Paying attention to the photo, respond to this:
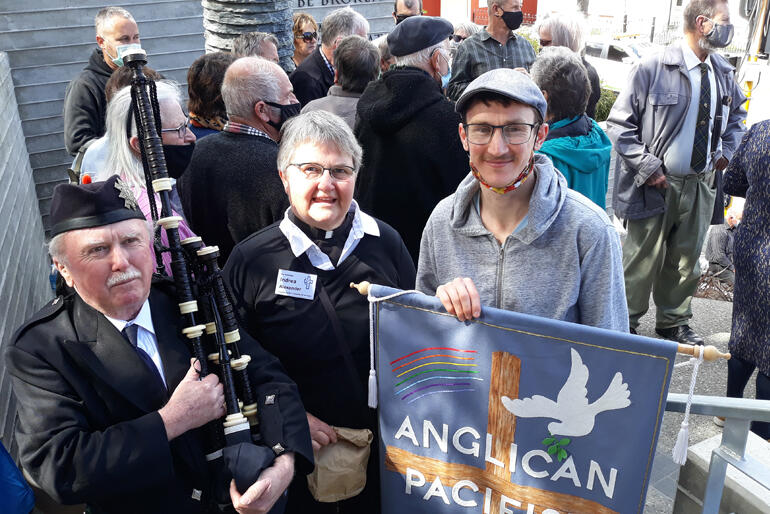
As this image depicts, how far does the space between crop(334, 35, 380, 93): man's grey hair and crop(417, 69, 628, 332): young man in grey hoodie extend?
2458mm

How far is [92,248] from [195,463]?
766mm

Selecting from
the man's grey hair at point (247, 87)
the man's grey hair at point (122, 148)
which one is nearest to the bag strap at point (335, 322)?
the man's grey hair at point (122, 148)

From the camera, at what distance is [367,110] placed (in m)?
3.97

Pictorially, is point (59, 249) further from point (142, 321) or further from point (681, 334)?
point (681, 334)

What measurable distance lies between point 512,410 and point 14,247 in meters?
3.59

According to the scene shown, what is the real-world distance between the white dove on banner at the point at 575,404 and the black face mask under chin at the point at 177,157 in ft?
7.39

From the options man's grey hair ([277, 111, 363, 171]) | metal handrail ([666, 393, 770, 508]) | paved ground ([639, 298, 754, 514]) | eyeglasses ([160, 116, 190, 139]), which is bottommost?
paved ground ([639, 298, 754, 514])

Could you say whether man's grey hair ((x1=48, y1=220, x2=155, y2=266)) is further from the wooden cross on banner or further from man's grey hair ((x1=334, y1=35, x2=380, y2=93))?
man's grey hair ((x1=334, y1=35, x2=380, y2=93))

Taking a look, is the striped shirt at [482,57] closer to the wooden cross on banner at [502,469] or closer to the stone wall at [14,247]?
the stone wall at [14,247]

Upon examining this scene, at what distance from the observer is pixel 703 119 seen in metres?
4.73

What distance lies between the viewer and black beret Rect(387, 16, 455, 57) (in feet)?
13.6

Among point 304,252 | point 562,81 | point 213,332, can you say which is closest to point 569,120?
point 562,81

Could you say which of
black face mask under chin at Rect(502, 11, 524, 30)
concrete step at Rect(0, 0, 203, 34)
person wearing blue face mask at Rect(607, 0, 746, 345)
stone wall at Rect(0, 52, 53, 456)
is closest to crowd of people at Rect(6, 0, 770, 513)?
stone wall at Rect(0, 52, 53, 456)

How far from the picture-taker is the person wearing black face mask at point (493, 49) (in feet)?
20.0
